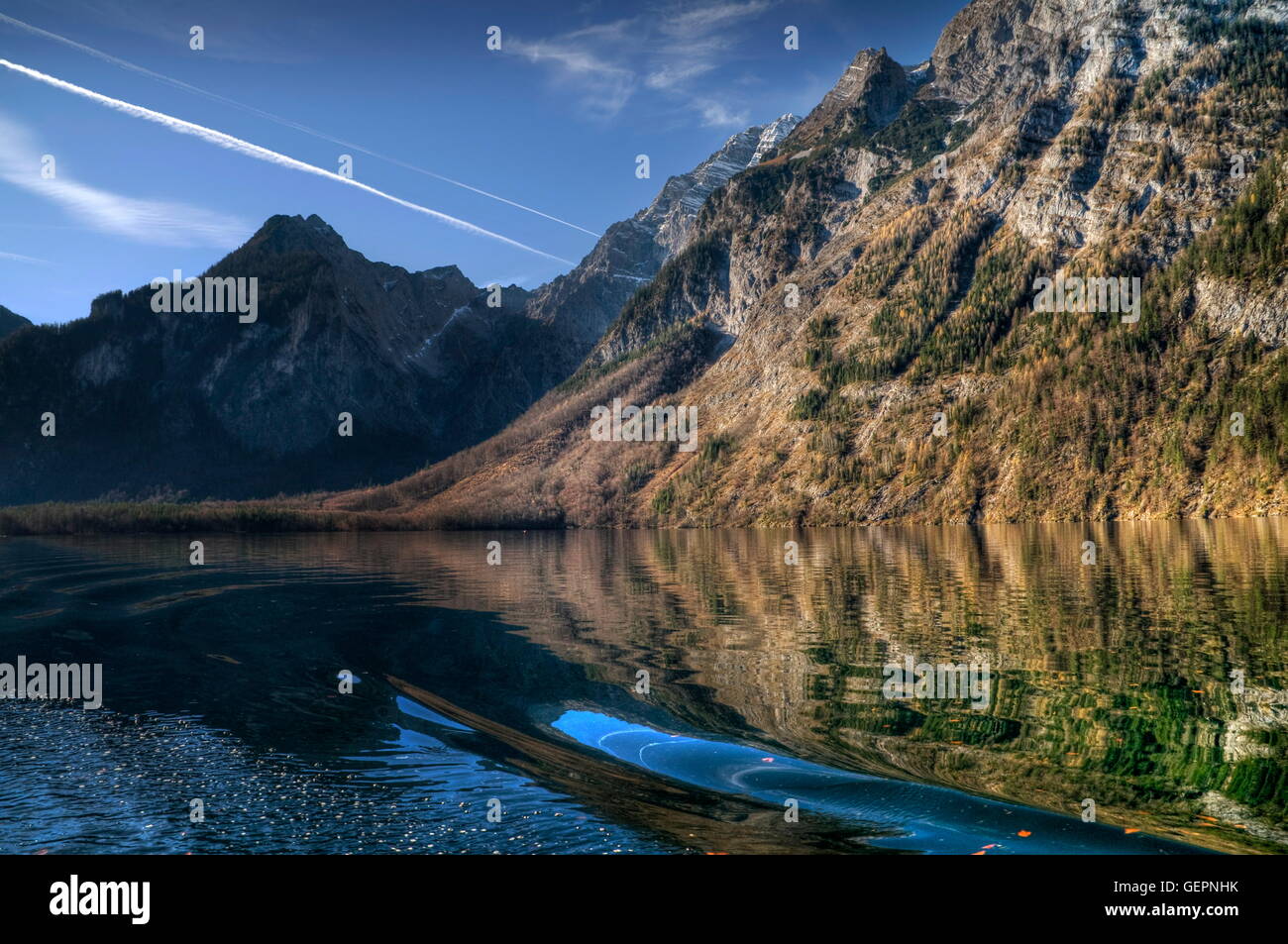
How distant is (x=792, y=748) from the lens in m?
17.6

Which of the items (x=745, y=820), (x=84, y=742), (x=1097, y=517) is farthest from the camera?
(x=1097, y=517)

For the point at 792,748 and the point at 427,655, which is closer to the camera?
the point at 792,748

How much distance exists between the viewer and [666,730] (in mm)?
19750

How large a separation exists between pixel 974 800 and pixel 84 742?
739 inches

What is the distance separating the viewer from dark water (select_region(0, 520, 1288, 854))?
512 inches

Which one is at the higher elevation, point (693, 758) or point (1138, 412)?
point (1138, 412)

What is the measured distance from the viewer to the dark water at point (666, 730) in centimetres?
1300

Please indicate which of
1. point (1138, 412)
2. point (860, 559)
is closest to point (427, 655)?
point (860, 559)

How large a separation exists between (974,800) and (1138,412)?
213m
